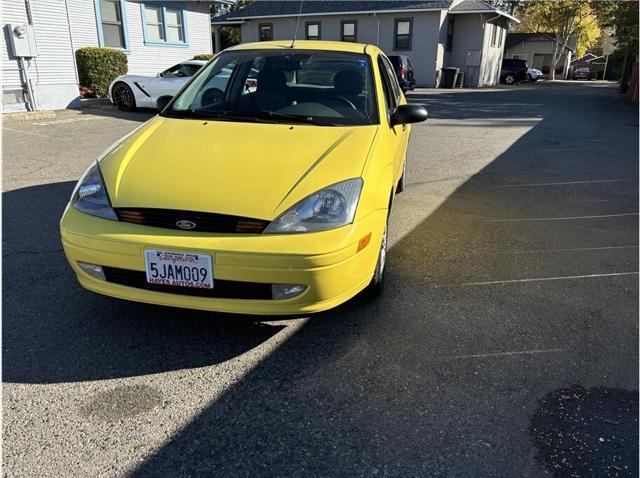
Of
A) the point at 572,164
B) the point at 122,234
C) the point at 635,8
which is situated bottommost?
the point at 572,164

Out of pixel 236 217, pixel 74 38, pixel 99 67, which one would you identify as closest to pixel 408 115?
pixel 236 217

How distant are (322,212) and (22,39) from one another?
1121 cm

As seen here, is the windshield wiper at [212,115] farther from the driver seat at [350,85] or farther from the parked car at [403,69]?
the parked car at [403,69]

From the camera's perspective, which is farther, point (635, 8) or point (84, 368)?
point (635, 8)

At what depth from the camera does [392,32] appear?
27.7m

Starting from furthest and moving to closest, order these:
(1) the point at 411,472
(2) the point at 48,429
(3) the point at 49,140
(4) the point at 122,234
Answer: (3) the point at 49,140, (4) the point at 122,234, (2) the point at 48,429, (1) the point at 411,472

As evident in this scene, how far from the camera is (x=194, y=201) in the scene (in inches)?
104

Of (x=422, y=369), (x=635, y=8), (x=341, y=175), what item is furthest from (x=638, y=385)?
(x=635, y=8)

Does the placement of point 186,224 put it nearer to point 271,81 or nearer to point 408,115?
point 271,81

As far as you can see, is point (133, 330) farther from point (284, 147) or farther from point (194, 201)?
point (284, 147)

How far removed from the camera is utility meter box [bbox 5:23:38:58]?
35.1ft

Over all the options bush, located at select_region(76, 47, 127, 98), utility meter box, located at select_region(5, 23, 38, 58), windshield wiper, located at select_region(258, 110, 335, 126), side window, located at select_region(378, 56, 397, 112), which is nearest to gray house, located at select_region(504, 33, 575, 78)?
bush, located at select_region(76, 47, 127, 98)

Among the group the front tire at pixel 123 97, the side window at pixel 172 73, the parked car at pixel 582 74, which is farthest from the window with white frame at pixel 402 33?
the parked car at pixel 582 74

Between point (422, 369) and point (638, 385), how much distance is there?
1.12 meters
